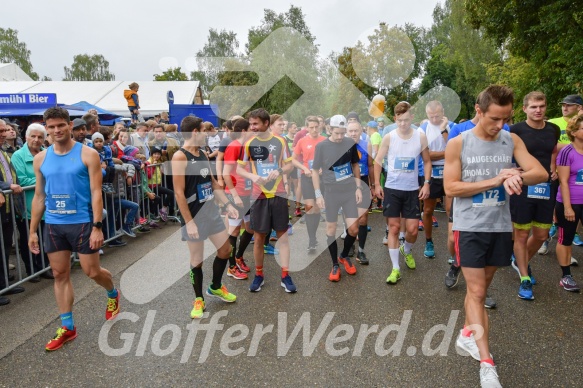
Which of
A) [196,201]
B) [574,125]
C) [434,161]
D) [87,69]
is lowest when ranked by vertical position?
[196,201]

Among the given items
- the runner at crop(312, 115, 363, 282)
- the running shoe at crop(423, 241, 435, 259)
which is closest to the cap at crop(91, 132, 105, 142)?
the runner at crop(312, 115, 363, 282)

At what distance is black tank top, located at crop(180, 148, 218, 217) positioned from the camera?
408 cm

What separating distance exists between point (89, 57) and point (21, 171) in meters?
79.0

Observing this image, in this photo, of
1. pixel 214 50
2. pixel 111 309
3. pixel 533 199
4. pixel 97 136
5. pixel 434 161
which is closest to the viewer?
pixel 111 309

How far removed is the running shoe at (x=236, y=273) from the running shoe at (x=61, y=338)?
202 cm

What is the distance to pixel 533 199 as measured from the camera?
452 centimetres

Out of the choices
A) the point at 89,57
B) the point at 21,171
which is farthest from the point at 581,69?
the point at 89,57

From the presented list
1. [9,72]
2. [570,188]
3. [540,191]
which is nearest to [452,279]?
[540,191]

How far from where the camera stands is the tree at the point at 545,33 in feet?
35.5

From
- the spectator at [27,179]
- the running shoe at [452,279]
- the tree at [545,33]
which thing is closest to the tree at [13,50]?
the tree at [545,33]

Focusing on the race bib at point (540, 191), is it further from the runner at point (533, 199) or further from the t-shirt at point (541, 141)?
the t-shirt at point (541, 141)

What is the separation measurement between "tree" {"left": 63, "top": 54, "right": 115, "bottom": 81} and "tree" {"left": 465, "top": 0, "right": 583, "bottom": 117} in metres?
71.6

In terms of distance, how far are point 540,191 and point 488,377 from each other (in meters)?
2.51

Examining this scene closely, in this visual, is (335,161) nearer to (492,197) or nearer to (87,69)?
(492,197)
